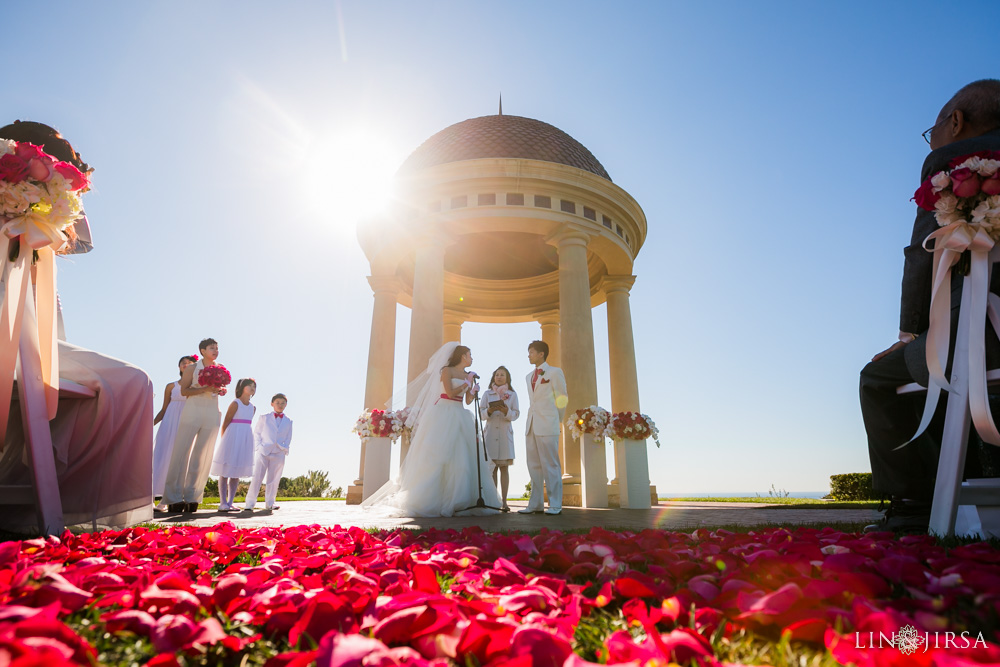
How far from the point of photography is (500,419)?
13.1 meters

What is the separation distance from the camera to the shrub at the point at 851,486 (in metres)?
19.6

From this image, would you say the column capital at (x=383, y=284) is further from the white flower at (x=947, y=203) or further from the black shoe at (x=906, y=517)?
the white flower at (x=947, y=203)

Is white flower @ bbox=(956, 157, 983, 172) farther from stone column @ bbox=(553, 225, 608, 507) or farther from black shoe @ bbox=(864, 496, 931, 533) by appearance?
stone column @ bbox=(553, 225, 608, 507)

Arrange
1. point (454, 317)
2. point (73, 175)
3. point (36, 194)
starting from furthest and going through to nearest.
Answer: point (454, 317)
point (73, 175)
point (36, 194)

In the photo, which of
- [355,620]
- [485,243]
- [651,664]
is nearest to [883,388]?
[651,664]

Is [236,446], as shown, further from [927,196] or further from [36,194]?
[927,196]

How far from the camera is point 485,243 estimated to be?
782 inches

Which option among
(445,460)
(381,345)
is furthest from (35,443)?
(381,345)

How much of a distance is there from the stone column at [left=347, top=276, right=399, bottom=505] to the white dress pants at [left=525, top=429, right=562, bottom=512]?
26.0ft

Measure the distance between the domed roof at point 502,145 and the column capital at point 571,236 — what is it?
129 inches

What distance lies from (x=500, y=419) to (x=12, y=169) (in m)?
10.2

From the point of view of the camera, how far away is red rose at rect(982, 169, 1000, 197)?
4.14 metres

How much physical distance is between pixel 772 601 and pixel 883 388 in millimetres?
4355

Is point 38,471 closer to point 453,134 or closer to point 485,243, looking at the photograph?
point 485,243
